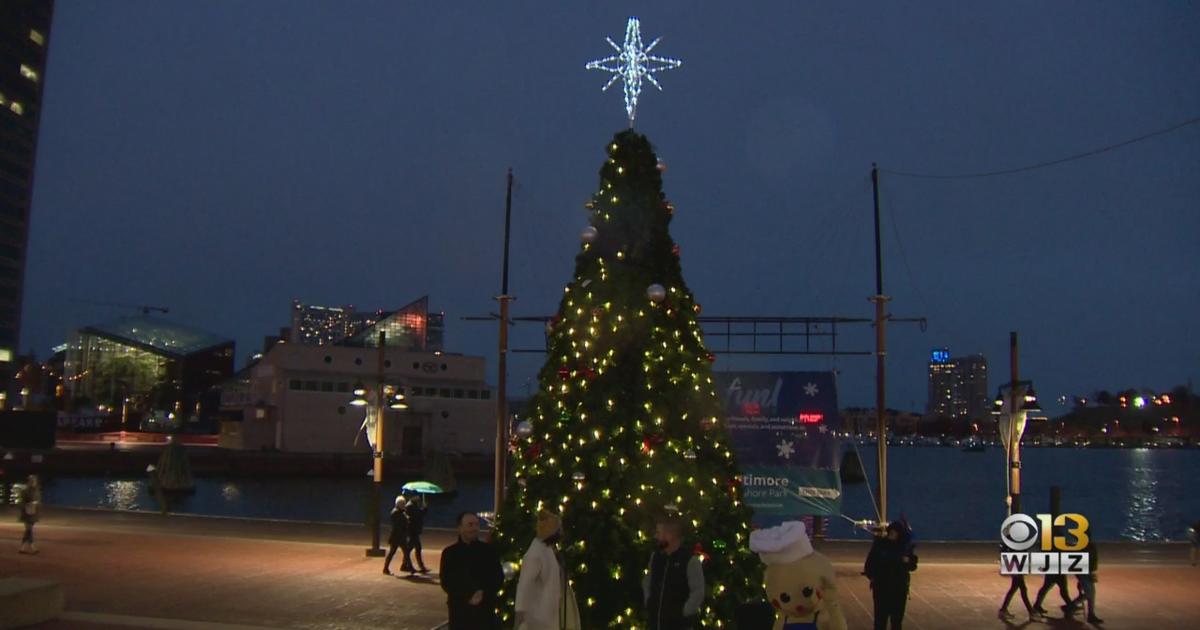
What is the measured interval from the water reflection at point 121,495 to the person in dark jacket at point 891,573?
142 ft

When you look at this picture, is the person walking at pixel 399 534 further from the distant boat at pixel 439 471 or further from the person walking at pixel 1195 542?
the distant boat at pixel 439 471

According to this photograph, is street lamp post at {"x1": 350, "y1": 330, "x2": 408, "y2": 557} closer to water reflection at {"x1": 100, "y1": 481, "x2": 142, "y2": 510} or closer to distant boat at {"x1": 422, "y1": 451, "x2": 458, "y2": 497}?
water reflection at {"x1": 100, "y1": 481, "x2": 142, "y2": 510}

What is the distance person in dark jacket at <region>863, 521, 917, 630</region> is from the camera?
10688 mm

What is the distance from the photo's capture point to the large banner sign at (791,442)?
1912 cm

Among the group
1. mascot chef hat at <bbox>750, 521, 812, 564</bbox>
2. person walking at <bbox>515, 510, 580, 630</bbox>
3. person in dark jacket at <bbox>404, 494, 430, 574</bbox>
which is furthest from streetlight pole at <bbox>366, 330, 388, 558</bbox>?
mascot chef hat at <bbox>750, 521, 812, 564</bbox>

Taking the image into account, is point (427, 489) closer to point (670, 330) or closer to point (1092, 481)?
point (670, 330)

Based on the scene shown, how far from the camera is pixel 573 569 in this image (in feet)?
30.4

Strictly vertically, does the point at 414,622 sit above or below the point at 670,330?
below

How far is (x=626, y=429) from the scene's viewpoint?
941 centimetres

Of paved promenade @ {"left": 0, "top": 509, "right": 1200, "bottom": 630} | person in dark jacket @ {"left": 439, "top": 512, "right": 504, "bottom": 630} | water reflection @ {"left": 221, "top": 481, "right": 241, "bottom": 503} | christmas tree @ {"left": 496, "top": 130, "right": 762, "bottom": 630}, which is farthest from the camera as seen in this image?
water reflection @ {"left": 221, "top": 481, "right": 241, "bottom": 503}

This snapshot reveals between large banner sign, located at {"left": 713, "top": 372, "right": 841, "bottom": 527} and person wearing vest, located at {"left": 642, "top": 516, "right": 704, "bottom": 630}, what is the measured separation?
12339 millimetres

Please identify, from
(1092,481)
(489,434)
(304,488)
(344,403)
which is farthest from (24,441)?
(1092,481)

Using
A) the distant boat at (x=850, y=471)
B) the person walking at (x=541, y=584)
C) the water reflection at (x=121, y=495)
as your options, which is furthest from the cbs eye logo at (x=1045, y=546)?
the distant boat at (x=850, y=471)

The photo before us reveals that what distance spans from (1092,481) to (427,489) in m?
100
